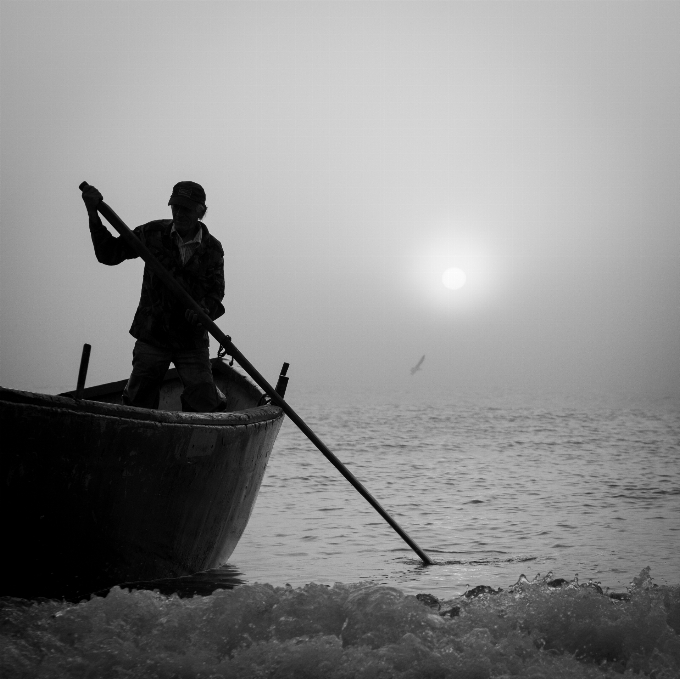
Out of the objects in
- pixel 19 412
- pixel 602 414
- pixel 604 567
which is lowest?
pixel 602 414

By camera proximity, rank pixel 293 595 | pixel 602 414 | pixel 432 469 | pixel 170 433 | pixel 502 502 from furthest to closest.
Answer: pixel 602 414 → pixel 432 469 → pixel 502 502 → pixel 170 433 → pixel 293 595

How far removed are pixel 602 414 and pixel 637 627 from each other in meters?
30.0

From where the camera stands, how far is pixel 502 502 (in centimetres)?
1022

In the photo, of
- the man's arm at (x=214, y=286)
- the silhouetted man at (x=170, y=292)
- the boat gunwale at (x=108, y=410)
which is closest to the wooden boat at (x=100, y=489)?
the boat gunwale at (x=108, y=410)

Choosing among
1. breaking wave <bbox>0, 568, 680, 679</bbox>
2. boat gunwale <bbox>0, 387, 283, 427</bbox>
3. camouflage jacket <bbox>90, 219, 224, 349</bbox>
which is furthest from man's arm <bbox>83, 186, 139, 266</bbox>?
breaking wave <bbox>0, 568, 680, 679</bbox>

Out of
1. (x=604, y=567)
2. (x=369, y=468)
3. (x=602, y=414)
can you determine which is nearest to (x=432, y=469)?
(x=369, y=468)

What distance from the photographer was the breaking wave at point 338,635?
377 centimetres

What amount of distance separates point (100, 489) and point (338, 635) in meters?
1.41

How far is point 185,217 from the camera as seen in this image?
18.5 ft

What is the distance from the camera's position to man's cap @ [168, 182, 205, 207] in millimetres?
5582

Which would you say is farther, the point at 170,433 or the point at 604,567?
the point at 604,567

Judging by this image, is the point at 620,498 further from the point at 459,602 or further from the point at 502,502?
the point at 459,602

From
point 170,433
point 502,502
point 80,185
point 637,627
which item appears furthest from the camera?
point 502,502

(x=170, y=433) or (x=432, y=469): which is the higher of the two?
(x=170, y=433)
